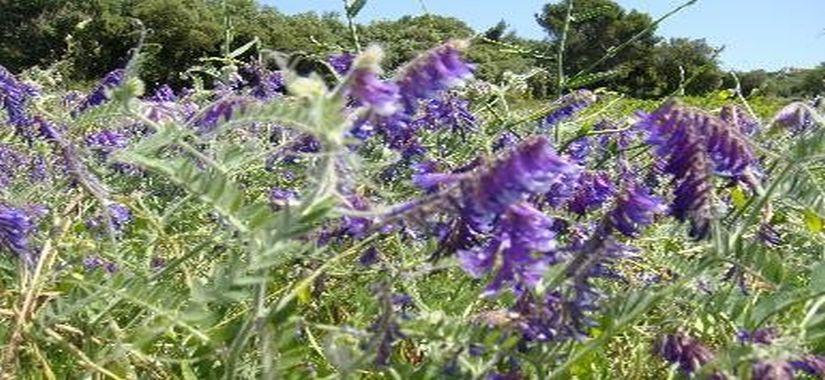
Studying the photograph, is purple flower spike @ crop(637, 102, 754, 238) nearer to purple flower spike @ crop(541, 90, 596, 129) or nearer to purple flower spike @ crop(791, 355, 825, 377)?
purple flower spike @ crop(791, 355, 825, 377)

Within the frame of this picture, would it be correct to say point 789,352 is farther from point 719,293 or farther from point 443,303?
point 443,303

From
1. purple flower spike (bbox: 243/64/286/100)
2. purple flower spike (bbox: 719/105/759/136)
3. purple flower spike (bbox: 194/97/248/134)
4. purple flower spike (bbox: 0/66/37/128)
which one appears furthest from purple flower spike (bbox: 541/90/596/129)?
purple flower spike (bbox: 0/66/37/128)

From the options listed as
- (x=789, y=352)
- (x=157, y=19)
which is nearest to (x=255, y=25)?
(x=157, y=19)

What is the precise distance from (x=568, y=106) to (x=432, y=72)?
5.75ft

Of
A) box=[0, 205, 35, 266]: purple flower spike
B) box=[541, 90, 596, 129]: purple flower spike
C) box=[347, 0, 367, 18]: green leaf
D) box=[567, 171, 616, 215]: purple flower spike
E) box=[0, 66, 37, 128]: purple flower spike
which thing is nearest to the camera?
box=[0, 205, 35, 266]: purple flower spike

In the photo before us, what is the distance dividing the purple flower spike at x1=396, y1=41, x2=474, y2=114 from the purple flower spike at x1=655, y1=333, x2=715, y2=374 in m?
0.45

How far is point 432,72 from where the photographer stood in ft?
4.70

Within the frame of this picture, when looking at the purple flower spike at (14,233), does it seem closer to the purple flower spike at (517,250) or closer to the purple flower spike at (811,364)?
the purple flower spike at (517,250)

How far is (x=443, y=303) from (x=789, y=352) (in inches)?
41.8

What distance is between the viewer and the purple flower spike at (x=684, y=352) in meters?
1.49

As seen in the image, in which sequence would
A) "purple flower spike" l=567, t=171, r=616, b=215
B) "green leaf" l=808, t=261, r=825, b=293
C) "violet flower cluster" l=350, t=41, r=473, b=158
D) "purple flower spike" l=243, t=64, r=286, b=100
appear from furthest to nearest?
"purple flower spike" l=243, t=64, r=286, b=100 < "purple flower spike" l=567, t=171, r=616, b=215 < "green leaf" l=808, t=261, r=825, b=293 < "violet flower cluster" l=350, t=41, r=473, b=158

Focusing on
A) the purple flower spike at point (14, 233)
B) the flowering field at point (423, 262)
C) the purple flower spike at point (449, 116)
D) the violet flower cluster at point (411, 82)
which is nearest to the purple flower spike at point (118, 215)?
the flowering field at point (423, 262)

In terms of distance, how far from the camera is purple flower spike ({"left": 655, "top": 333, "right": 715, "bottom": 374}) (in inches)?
58.5

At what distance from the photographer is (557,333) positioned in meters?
1.37
